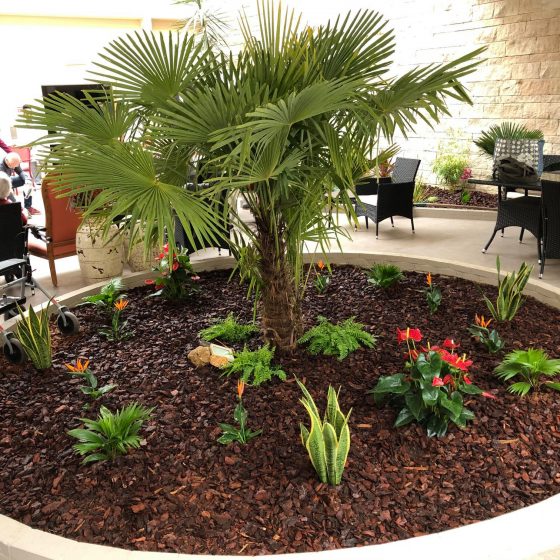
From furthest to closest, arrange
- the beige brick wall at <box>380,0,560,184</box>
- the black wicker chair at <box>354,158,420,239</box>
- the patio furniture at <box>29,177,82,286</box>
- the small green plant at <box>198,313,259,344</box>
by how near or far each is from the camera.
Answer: the beige brick wall at <box>380,0,560,184</box>, the black wicker chair at <box>354,158,420,239</box>, the patio furniture at <box>29,177,82,286</box>, the small green plant at <box>198,313,259,344</box>

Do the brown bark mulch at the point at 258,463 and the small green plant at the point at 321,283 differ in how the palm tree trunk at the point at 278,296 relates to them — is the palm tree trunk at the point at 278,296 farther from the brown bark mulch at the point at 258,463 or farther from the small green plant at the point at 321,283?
the small green plant at the point at 321,283

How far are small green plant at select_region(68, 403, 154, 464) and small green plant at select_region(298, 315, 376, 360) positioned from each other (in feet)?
3.42

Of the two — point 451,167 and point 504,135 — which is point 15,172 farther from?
point 504,135

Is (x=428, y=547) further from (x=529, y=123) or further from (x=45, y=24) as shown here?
(x=45, y=24)

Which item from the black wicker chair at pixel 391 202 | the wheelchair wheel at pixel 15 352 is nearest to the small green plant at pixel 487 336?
the wheelchair wheel at pixel 15 352

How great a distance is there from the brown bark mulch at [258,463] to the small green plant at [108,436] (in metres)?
0.05

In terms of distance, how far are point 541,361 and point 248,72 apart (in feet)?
5.75

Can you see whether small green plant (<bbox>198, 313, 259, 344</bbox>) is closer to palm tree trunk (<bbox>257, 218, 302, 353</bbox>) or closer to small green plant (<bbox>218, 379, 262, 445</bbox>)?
palm tree trunk (<bbox>257, 218, 302, 353</bbox>)

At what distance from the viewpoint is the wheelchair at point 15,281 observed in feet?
9.67

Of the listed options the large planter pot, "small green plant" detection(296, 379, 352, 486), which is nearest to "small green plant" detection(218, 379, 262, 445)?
"small green plant" detection(296, 379, 352, 486)

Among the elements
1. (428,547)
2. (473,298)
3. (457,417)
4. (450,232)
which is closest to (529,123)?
(450,232)

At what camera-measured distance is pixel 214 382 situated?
8.90 feet

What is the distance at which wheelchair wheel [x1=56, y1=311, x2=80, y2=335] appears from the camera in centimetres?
324

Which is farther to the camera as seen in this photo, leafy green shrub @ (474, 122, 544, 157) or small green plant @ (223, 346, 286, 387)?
leafy green shrub @ (474, 122, 544, 157)
